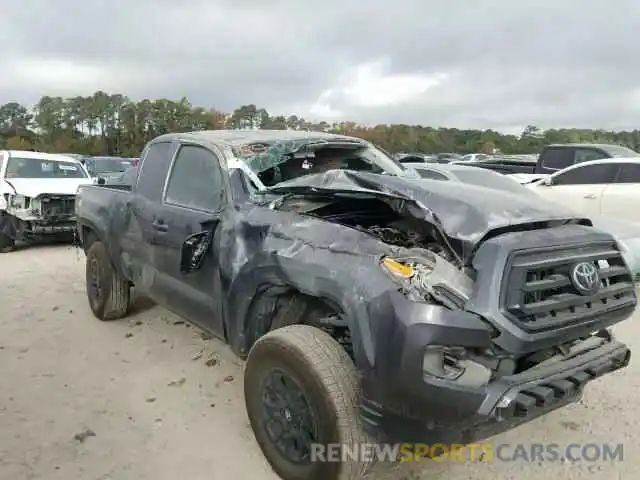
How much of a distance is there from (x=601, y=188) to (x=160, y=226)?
6.95 meters

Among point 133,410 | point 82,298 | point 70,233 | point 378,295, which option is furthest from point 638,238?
point 70,233

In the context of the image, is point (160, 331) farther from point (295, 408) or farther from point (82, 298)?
point (295, 408)

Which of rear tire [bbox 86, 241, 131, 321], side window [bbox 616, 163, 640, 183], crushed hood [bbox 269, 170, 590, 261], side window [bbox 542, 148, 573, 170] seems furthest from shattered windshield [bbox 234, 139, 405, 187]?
side window [bbox 542, 148, 573, 170]

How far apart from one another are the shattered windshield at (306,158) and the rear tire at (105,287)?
87.7 inches

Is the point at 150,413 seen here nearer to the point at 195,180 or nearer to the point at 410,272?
the point at 195,180

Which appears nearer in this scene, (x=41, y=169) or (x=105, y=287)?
(x=105, y=287)

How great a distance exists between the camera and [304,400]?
288cm

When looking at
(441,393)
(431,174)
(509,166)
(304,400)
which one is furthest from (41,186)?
(509,166)

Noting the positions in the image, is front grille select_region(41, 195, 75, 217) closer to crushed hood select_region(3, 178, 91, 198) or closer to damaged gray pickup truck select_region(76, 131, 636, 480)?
crushed hood select_region(3, 178, 91, 198)

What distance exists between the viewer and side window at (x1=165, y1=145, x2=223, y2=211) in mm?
3992

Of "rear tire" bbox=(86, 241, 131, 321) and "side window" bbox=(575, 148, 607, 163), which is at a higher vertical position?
"side window" bbox=(575, 148, 607, 163)

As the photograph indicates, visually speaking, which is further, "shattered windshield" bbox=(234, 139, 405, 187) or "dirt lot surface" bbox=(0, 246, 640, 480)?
"shattered windshield" bbox=(234, 139, 405, 187)

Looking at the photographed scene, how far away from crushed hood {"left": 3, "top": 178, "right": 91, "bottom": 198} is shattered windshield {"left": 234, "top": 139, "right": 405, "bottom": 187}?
690cm

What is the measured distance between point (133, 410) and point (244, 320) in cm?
109
